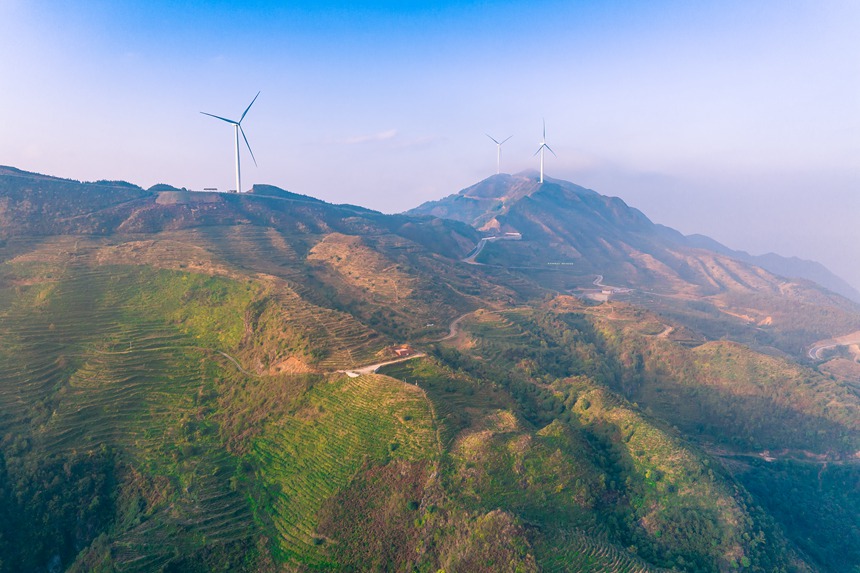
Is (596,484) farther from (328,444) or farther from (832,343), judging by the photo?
(832,343)

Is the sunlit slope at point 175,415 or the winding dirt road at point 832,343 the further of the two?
the winding dirt road at point 832,343

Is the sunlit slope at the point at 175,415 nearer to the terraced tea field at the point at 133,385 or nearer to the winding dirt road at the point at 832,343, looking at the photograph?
the terraced tea field at the point at 133,385

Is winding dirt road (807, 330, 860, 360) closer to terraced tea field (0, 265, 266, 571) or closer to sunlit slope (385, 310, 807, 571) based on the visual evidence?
sunlit slope (385, 310, 807, 571)

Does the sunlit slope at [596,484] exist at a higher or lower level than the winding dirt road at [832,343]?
higher

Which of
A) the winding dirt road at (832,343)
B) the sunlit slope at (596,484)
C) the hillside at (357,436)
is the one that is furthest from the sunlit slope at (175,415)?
the winding dirt road at (832,343)

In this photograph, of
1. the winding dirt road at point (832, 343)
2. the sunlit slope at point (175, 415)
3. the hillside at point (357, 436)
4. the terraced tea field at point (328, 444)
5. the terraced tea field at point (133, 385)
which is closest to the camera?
→ the hillside at point (357, 436)

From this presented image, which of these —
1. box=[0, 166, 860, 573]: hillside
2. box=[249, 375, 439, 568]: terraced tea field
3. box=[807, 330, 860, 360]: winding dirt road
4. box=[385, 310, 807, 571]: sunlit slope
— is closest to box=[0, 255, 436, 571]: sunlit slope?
box=[249, 375, 439, 568]: terraced tea field

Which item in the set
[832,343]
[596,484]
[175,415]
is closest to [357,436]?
[596,484]

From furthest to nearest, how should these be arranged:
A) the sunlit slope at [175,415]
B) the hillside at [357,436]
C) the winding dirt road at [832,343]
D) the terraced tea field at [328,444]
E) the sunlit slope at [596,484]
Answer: the winding dirt road at [832,343] → the sunlit slope at [175,415] → the terraced tea field at [328,444] → the hillside at [357,436] → the sunlit slope at [596,484]

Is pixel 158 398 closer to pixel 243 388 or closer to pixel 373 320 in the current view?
pixel 243 388
